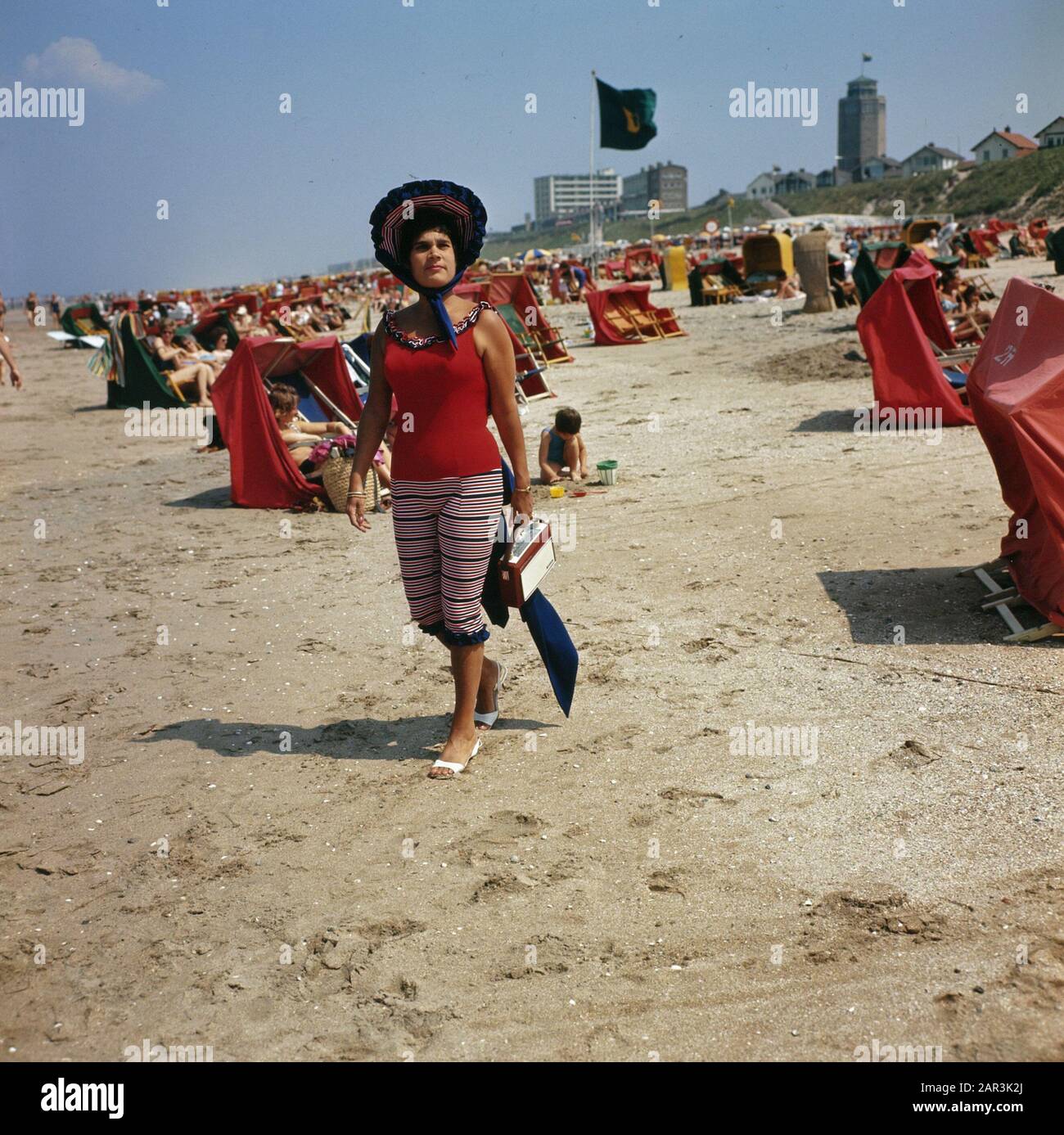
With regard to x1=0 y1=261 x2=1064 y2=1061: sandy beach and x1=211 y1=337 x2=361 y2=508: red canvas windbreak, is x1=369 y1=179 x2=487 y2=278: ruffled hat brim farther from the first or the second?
x1=211 y1=337 x2=361 y2=508: red canvas windbreak

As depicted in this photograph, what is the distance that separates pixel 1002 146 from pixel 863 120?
213 ft

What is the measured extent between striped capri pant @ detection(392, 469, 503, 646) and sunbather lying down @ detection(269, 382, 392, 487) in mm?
4815

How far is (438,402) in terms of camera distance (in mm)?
3672

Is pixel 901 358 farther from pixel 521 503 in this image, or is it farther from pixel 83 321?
pixel 83 321

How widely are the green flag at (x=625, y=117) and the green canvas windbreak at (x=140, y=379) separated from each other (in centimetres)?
1339

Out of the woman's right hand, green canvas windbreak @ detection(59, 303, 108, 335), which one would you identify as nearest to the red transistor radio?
the woman's right hand

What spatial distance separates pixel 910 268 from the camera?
404 inches

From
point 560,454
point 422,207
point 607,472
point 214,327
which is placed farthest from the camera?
point 214,327

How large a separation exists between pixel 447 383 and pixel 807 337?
46.5 ft

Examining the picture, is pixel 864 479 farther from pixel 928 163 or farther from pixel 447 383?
pixel 928 163

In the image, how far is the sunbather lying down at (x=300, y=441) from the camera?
8812mm

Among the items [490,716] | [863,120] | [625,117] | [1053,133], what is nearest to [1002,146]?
[1053,133]

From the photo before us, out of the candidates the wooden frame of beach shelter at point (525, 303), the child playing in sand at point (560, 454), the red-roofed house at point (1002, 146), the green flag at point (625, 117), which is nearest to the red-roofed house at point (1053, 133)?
the red-roofed house at point (1002, 146)

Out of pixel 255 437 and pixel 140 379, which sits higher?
pixel 140 379
